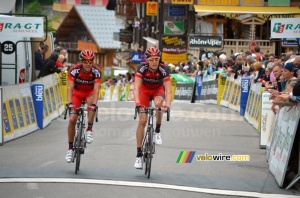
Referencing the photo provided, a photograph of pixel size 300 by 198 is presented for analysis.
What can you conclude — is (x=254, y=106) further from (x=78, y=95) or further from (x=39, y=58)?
(x=78, y=95)

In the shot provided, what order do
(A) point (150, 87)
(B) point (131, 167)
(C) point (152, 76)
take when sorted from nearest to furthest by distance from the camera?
(C) point (152, 76) < (A) point (150, 87) < (B) point (131, 167)

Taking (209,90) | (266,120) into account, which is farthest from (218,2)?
(266,120)

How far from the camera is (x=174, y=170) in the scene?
50.8ft

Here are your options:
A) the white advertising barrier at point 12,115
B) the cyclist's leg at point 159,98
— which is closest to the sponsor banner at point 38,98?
the white advertising barrier at point 12,115

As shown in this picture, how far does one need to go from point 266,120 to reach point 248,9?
3324 cm

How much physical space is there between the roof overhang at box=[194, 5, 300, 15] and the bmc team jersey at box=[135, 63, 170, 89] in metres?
34.2

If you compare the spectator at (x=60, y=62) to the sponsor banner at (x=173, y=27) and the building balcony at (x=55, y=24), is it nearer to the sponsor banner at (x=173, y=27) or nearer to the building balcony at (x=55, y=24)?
the sponsor banner at (x=173, y=27)

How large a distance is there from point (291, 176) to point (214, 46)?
2936cm

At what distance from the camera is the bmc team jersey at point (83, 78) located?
15.2 m

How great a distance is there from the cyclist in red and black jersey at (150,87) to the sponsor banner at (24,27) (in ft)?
31.2

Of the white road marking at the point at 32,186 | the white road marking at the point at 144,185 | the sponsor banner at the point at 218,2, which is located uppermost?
the sponsor banner at the point at 218,2

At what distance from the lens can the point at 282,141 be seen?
14633 millimetres

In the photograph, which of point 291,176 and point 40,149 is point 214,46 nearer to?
point 40,149

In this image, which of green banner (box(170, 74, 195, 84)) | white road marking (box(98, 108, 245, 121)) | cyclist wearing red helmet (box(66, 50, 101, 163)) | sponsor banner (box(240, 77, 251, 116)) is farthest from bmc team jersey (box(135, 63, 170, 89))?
green banner (box(170, 74, 195, 84))
